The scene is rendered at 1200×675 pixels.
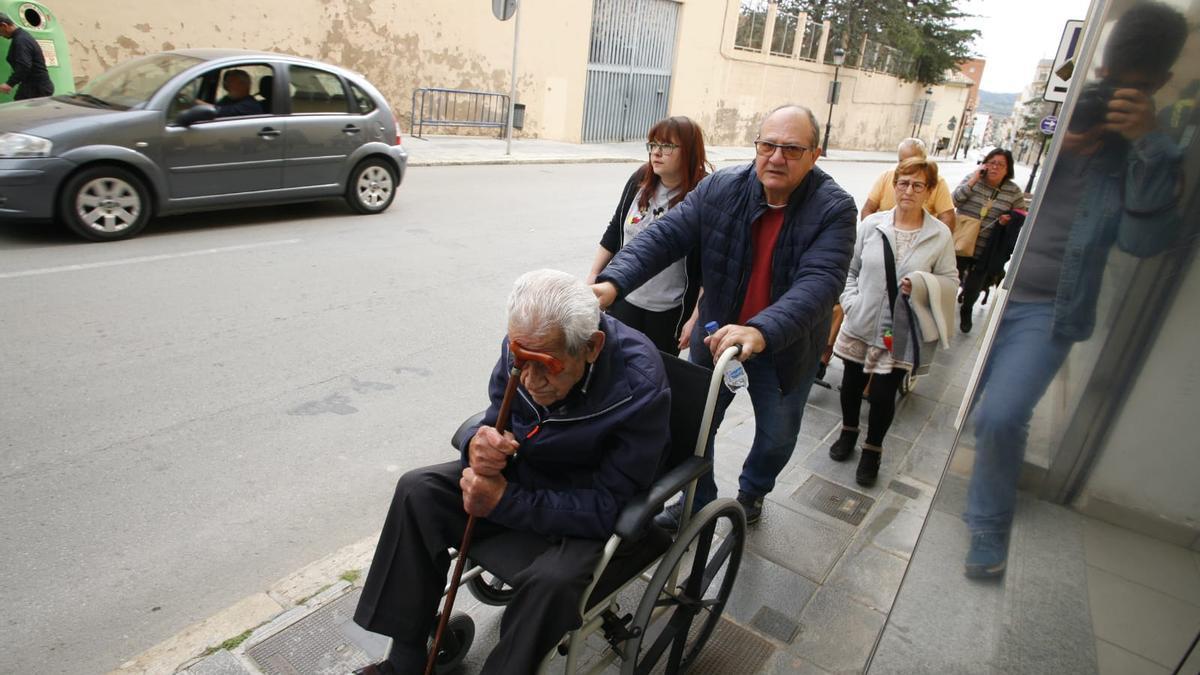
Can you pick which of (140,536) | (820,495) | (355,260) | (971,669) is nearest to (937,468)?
(820,495)

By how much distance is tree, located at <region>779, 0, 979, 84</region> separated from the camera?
112ft

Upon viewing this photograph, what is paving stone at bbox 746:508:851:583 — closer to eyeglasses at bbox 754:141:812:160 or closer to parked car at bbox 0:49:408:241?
eyeglasses at bbox 754:141:812:160

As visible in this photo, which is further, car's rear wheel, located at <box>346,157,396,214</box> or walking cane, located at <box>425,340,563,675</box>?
car's rear wheel, located at <box>346,157,396,214</box>

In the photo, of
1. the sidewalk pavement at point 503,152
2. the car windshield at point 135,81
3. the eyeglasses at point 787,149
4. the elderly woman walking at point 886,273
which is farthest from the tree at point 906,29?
the eyeglasses at point 787,149

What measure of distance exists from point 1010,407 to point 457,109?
16.9 meters

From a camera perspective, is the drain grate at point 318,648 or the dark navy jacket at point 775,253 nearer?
the drain grate at point 318,648

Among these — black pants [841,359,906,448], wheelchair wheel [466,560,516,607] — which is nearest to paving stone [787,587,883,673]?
wheelchair wheel [466,560,516,607]

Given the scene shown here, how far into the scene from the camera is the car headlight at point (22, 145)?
6.08 m

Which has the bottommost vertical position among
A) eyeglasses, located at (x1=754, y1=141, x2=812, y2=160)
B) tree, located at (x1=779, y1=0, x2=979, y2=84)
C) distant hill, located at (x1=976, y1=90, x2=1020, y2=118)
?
distant hill, located at (x1=976, y1=90, x2=1020, y2=118)

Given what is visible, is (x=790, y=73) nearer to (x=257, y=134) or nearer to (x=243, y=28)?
(x=243, y=28)

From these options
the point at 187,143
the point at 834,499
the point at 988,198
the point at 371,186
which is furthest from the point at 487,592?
the point at 371,186

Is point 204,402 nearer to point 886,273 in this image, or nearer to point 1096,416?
point 886,273

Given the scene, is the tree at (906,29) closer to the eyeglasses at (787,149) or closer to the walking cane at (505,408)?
the eyeglasses at (787,149)

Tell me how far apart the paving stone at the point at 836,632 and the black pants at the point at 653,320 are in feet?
4.21
